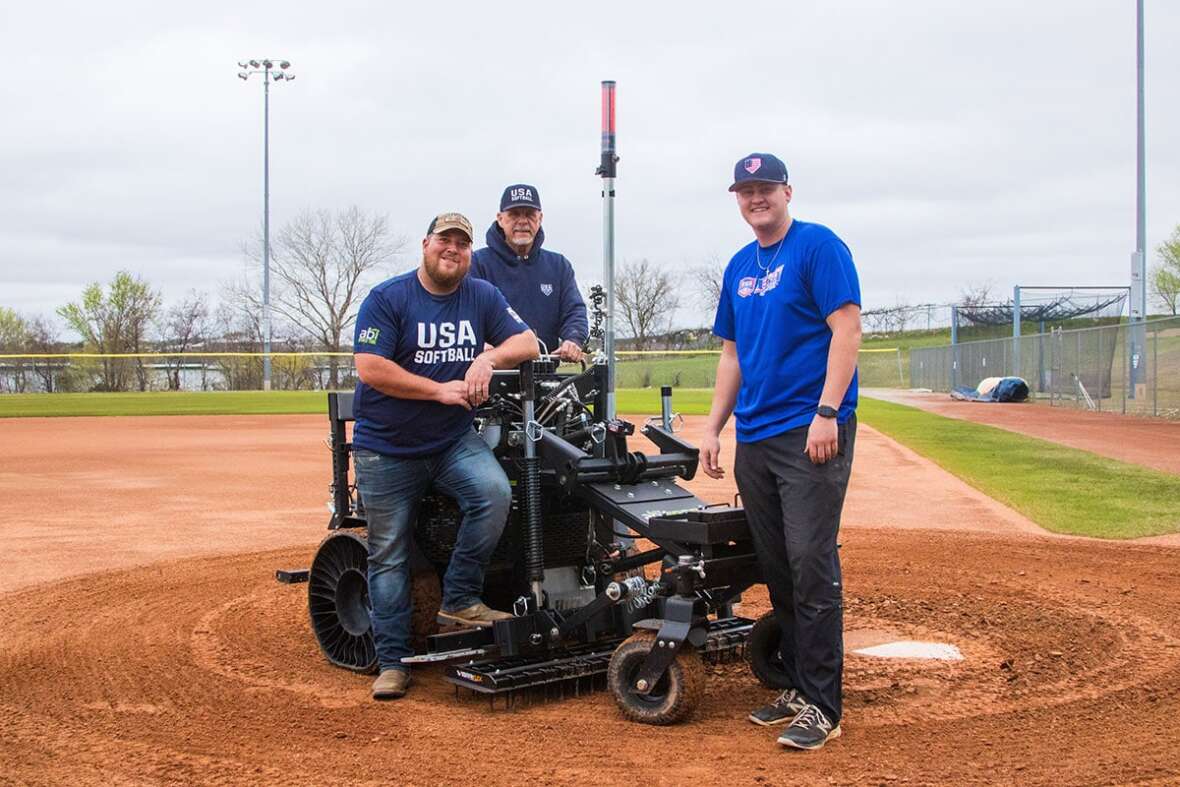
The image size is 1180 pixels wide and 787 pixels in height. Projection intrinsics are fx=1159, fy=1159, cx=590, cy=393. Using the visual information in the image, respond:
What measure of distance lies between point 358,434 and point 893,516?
22.3 feet

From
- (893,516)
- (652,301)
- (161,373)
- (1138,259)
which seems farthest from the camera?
(652,301)

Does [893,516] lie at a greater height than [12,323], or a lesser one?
lesser

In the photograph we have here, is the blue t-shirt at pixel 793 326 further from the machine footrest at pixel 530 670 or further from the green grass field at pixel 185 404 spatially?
the green grass field at pixel 185 404

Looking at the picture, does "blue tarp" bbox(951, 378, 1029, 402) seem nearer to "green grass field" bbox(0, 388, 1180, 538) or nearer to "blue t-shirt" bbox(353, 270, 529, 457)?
"green grass field" bbox(0, 388, 1180, 538)

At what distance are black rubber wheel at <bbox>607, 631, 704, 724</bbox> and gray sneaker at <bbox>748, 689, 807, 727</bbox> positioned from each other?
25cm

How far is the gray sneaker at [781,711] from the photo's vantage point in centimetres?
454

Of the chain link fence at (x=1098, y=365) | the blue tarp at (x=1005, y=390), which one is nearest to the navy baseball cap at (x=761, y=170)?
the chain link fence at (x=1098, y=365)

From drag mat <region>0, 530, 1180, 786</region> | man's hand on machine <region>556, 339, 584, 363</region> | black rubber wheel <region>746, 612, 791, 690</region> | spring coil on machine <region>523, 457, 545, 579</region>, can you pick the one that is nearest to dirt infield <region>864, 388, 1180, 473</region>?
drag mat <region>0, 530, 1180, 786</region>

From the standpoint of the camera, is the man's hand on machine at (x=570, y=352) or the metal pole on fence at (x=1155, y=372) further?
the metal pole on fence at (x=1155, y=372)

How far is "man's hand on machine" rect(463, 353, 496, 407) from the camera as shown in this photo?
513 centimetres

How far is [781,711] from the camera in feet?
15.0

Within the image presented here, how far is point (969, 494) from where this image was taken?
12398mm

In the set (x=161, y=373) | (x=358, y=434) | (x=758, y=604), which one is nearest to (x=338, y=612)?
(x=358, y=434)

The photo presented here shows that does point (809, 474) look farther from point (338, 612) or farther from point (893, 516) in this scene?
point (893, 516)
